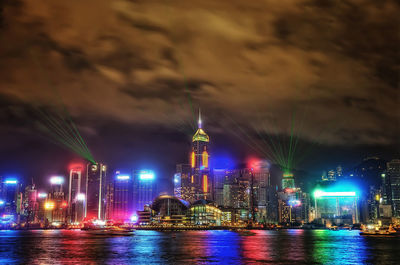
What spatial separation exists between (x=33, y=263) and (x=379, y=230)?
16266 centimetres

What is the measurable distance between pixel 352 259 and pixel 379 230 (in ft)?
416

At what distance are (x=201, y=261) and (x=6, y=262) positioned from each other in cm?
3301

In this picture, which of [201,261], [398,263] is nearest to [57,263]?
[201,261]

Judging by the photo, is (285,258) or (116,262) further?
(285,258)

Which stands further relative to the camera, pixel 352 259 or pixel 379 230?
pixel 379 230

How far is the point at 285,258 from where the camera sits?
7319 cm

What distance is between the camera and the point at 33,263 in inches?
2594

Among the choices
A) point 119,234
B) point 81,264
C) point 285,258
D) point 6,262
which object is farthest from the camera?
point 119,234

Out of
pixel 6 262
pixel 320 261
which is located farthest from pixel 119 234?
pixel 320 261

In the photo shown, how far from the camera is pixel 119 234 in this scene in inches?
7190

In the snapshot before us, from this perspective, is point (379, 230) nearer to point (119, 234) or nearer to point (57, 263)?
point (119, 234)

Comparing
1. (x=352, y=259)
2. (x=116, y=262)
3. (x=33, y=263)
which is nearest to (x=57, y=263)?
(x=33, y=263)

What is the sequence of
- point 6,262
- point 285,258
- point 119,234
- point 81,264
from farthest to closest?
point 119,234 → point 285,258 → point 6,262 → point 81,264

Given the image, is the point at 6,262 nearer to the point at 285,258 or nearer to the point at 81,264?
the point at 81,264
